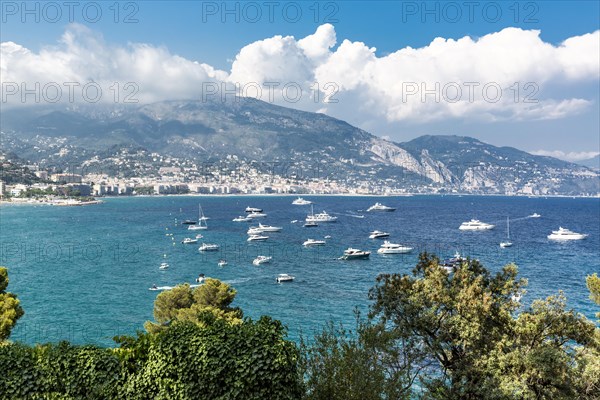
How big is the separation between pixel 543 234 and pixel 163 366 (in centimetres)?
10771

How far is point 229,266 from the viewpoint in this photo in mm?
59094

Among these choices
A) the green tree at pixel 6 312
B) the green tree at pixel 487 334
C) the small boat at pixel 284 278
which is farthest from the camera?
the small boat at pixel 284 278

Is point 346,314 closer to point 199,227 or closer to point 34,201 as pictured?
point 199,227

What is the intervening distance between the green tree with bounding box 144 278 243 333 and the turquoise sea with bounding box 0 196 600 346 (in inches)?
234

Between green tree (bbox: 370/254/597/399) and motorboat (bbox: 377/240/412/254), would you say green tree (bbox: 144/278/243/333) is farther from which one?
motorboat (bbox: 377/240/412/254)

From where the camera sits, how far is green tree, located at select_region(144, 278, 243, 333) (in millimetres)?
22953

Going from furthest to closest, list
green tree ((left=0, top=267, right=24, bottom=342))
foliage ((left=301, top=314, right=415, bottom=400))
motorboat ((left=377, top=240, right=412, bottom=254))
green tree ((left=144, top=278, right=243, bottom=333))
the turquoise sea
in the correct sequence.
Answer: motorboat ((left=377, top=240, right=412, bottom=254)) < the turquoise sea < green tree ((left=144, top=278, right=243, bottom=333)) < green tree ((left=0, top=267, right=24, bottom=342)) < foliage ((left=301, top=314, right=415, bottom=400))

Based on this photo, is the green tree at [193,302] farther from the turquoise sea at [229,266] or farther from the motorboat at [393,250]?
the motorboat at [393,250]

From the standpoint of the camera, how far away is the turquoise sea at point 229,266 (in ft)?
122

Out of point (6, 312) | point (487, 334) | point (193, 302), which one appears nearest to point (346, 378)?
point (487, 334)

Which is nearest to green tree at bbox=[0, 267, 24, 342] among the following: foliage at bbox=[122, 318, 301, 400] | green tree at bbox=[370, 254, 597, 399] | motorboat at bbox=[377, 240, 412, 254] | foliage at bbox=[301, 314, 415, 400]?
foliage at bbox=[122, 318, 301, 400]

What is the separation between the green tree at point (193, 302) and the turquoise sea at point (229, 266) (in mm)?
5935

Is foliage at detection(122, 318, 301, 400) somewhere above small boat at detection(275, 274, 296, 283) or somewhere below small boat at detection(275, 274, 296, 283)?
above

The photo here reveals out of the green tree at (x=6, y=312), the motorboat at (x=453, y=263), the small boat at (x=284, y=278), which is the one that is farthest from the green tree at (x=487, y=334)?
the small boat at (x=284, y=278)
